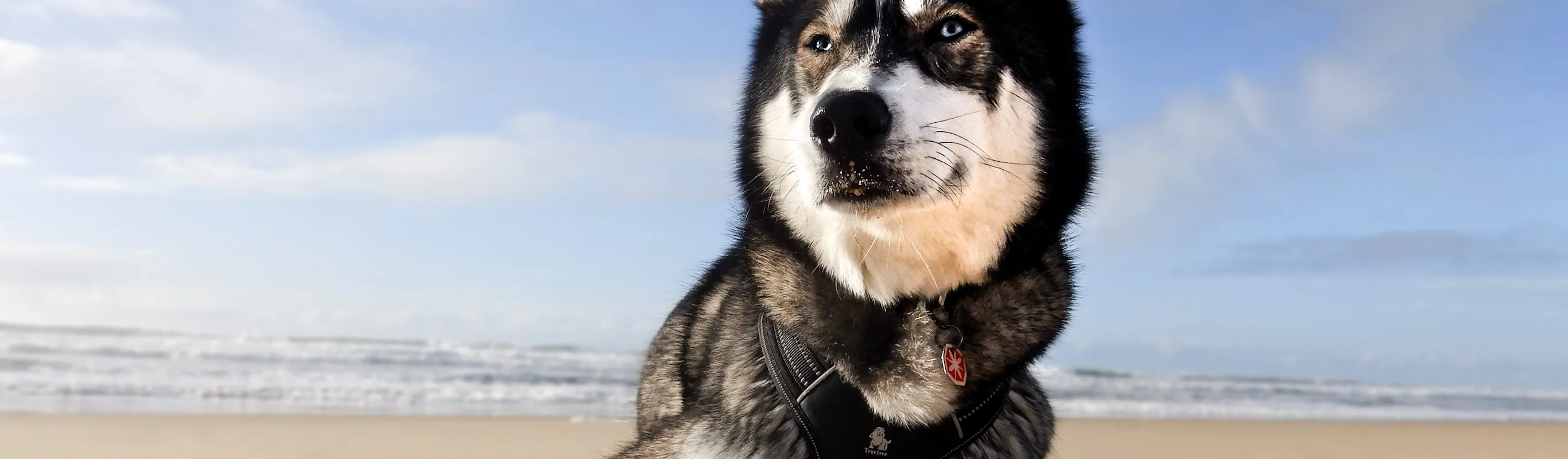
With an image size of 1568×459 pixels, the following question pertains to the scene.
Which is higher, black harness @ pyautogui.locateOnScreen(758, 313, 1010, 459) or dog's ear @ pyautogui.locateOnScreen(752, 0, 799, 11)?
dog's ear @ pyautogui.locateOnScreen(752, 0, 799, 11)

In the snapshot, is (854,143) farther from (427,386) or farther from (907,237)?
(427,386)

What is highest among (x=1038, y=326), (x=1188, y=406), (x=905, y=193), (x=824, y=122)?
(x=824, y=122)

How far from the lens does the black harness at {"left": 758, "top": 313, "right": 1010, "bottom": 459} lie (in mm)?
2020

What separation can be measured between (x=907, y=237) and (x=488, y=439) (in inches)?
206

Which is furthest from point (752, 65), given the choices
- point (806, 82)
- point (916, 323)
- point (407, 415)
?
point (407, 415)

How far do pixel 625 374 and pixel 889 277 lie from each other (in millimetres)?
10772

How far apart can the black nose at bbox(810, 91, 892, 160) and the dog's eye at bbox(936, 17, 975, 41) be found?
385 mm

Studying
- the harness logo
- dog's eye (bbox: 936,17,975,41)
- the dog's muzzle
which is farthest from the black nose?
the harness logo

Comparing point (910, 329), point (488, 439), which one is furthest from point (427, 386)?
point (910, 329)

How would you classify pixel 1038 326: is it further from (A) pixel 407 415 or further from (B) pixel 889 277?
(A) pixel 407 415

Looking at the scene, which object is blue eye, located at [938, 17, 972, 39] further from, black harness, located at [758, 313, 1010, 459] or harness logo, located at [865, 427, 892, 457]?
harness logo, located at [865, 427, 892, 457]

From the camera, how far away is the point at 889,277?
6.75 feet

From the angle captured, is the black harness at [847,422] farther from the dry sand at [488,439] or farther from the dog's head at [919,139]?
the dry sand at [488,439]

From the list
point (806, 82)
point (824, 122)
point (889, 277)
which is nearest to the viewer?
point (824, 122)
